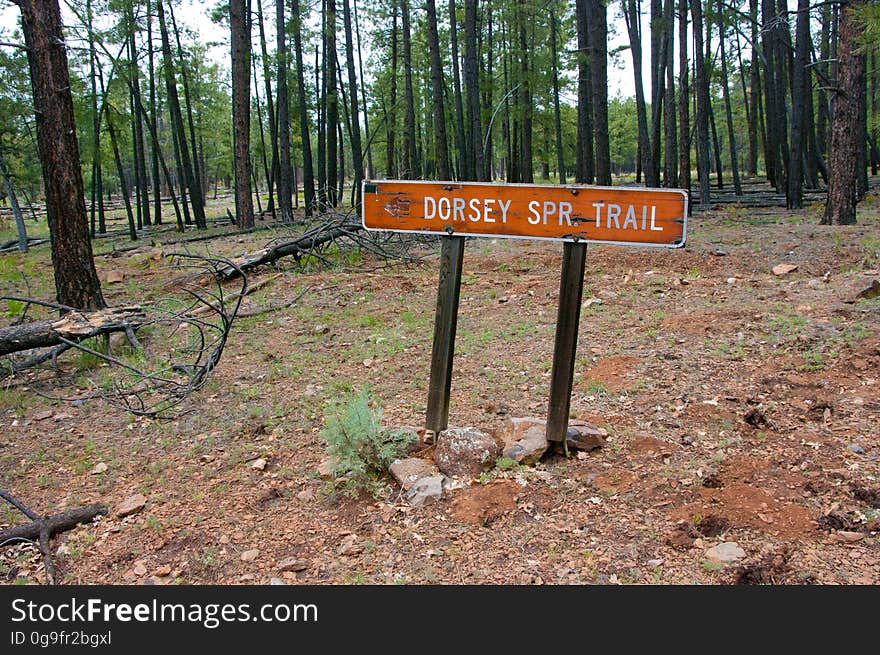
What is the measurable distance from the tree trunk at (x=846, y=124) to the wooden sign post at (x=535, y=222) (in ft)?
29.8

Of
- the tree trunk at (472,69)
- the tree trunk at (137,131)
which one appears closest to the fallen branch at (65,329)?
the tree trunk at (472,69)

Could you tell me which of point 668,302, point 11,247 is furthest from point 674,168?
point 11,247

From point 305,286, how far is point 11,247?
1421cm

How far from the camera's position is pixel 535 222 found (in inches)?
137

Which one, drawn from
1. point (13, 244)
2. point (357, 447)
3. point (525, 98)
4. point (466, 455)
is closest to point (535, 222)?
point (466, 455)

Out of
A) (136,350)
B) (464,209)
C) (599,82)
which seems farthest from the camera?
(599,82)

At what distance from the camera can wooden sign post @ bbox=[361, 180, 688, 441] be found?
3.27 m

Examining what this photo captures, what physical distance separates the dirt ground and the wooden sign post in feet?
2.17

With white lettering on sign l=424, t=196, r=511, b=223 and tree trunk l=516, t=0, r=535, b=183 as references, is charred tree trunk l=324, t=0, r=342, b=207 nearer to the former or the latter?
tree trunk l=516, t=0, r=535, b=183

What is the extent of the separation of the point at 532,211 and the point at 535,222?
61 millimetres

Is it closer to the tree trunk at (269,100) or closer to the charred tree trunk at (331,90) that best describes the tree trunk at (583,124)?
the charred tree trunk at (331,90)

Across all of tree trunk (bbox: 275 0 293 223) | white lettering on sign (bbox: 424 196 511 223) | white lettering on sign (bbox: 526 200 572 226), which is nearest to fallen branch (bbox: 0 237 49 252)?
tree trunk (bbox: 275 0 293 223)

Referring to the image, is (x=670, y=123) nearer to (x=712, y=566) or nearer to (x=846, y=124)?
(x=846, y=124)

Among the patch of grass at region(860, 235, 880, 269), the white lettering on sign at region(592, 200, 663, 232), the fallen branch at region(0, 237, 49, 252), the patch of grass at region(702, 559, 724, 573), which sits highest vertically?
the fallen branch at region(0, 237, 49, 252)
